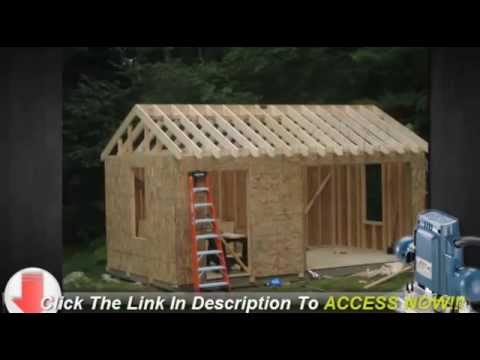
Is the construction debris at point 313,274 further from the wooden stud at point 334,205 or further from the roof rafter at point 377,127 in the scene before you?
the wooden stud at point 334,205

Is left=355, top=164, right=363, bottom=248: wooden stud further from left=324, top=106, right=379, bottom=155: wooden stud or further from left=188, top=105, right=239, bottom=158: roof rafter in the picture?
left=188, top=105, right=239, bottom=158: roof rafter

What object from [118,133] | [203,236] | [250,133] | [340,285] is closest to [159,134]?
[118,133]

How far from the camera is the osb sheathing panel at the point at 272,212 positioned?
528 inches

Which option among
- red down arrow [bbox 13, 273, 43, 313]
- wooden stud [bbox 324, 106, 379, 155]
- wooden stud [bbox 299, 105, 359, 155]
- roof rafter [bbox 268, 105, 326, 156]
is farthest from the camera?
wooden stud [bbox 324, 106, 379, 155]

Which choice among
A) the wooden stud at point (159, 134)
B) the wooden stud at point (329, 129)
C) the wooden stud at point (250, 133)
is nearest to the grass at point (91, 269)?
the wooden stud at point (159, 134)

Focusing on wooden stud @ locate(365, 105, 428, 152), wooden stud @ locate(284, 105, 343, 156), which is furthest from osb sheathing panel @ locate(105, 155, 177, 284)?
wooden stud @ locate(365, 105, 428, 152)

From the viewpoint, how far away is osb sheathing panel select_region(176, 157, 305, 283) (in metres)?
13.4

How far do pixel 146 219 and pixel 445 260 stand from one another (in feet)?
13.9

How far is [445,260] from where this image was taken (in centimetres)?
1105

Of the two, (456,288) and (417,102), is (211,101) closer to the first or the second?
(417,102)

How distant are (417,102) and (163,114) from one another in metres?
3.46

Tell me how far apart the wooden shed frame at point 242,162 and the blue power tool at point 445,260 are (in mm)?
2676

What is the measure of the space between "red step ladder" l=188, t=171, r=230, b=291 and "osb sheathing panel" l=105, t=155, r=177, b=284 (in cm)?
29

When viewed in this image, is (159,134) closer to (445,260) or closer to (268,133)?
(268,133)
